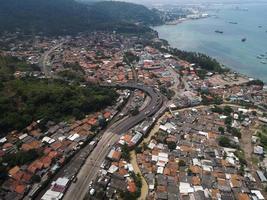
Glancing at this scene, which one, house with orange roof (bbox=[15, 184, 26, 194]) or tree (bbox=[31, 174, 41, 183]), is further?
tree (bbox=[31, 174, 41, 183])

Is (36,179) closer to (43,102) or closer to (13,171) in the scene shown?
(13,171)

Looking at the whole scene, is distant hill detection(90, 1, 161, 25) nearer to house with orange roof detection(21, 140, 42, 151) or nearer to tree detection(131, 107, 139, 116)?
tree detection(131, 107, 139, 116)

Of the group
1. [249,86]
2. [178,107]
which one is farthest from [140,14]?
Answer: [178,107]

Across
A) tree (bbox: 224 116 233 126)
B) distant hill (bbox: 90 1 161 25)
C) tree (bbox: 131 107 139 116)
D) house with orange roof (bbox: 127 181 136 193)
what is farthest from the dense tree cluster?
distant hill (bbox: 90 1 161 25)

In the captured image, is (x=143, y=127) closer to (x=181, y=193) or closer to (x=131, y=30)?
(x=181, y=193)

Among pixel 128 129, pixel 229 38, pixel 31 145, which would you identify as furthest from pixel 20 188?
pixel 229 38
